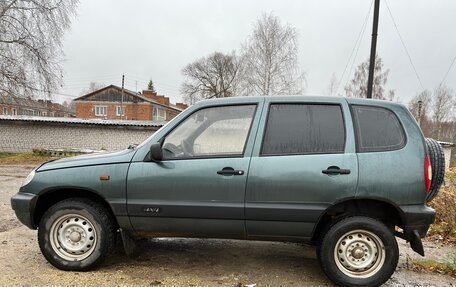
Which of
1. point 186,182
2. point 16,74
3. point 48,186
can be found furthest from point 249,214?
point 16,74

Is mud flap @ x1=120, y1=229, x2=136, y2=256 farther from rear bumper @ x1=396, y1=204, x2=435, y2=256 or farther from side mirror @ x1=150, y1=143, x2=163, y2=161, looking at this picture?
rear bumper @ x1=396, y1=204, x2=435, y2=256

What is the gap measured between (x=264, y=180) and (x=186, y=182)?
2.52 ft

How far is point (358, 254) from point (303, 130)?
4.35 feet

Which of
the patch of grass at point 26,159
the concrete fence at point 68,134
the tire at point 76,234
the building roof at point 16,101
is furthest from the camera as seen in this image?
the concrete fence at point 68,134

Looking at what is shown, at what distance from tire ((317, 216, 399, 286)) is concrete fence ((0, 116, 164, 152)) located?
20.1m

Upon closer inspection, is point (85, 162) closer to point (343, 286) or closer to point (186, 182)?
point (186, 182)

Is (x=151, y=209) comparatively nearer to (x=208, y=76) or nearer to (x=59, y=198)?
(x=59, y=198)

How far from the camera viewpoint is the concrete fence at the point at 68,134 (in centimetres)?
2297

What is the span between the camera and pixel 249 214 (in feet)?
11.6

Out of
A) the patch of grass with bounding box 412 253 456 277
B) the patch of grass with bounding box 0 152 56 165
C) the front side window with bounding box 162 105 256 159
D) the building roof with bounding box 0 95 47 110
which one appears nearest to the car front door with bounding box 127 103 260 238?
the front side window with bounding box 162 105 256 159

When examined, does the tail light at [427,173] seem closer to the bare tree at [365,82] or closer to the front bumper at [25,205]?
the front bumper at [25,205]

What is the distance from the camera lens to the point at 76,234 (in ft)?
12.5

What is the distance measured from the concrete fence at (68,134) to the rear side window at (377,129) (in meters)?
20.0

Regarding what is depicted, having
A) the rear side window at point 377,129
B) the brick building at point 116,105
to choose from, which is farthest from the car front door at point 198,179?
the brick building at point 116,105
